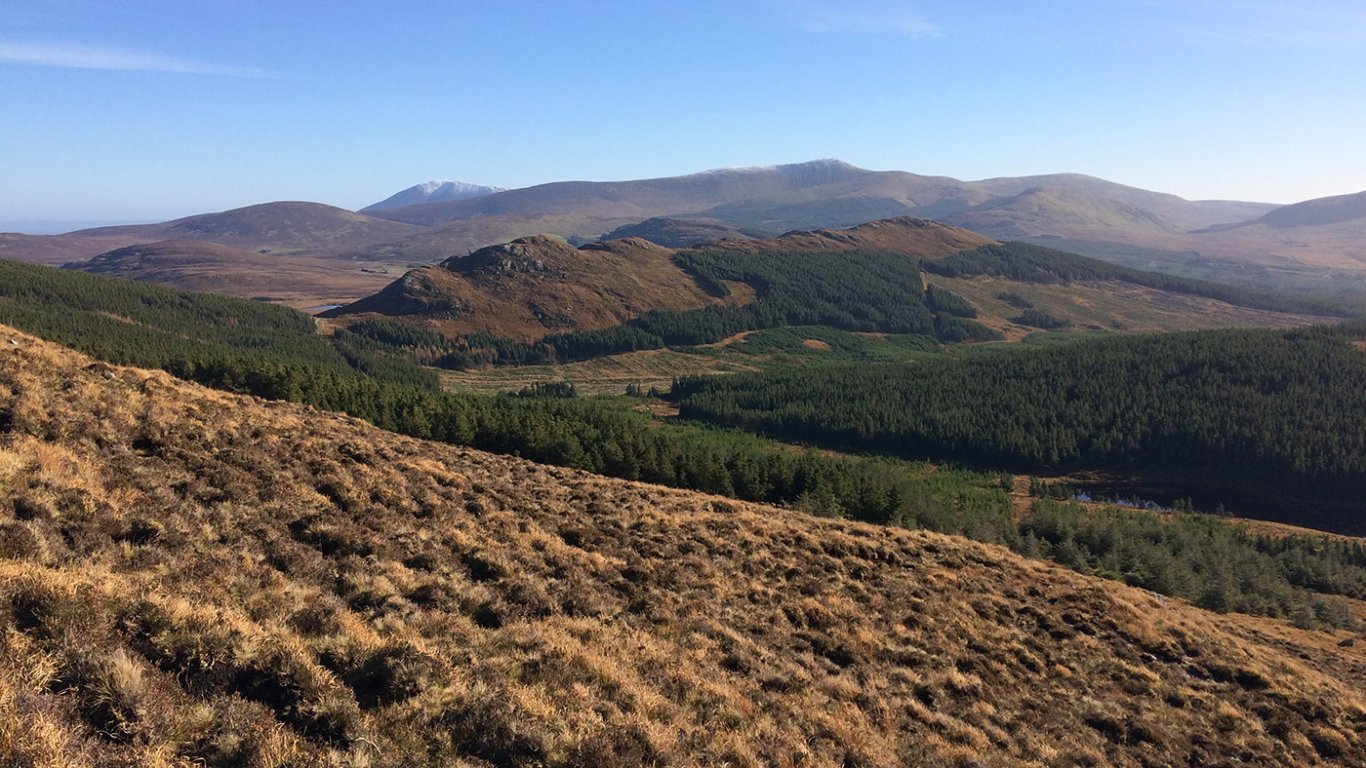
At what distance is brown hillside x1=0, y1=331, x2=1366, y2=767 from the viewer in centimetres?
1064

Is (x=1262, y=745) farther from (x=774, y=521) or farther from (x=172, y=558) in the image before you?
(x=172, y=558)

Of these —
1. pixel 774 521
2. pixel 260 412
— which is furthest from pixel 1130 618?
pixel 260 412

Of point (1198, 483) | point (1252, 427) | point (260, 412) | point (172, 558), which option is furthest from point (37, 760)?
point (1252, 427)

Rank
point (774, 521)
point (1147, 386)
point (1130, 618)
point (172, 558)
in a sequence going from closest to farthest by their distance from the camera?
point (172, 558) → point (1130, 618) → point (774, 521) → point (1147, 386)

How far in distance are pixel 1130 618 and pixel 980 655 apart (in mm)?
12481

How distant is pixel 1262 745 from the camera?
22.4m

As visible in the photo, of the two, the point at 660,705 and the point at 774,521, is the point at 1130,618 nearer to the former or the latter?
the point at 774,521

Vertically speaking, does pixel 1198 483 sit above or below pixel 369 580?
below

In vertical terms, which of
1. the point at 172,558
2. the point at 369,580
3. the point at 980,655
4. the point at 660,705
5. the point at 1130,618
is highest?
the point at 172,558

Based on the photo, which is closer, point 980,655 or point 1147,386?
point 980,655

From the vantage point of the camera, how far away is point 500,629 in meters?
17.0

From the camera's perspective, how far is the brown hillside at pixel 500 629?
1064 centimetres

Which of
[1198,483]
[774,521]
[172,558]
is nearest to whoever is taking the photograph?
[172,558]

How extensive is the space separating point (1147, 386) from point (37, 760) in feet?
574
